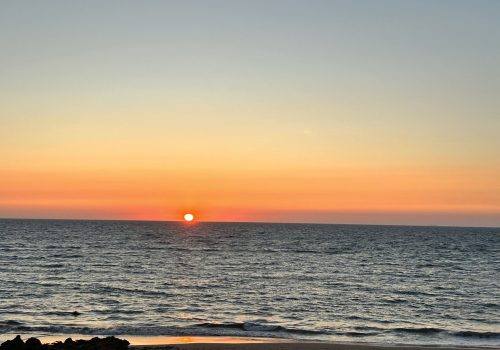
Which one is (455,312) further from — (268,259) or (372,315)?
(268,259)

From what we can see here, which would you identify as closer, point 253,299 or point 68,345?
point 68,345

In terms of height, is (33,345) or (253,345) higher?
(33,345)

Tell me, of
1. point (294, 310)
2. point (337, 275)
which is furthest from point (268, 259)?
point (294, 310)

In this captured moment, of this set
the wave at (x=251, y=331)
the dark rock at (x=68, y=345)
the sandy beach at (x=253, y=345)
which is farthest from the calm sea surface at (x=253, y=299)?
the dark rock at (x=68, y=345)

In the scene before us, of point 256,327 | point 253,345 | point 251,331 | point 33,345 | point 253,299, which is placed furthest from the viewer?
point 253,299

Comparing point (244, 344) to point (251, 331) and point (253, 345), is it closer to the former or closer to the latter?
point (253, 345)

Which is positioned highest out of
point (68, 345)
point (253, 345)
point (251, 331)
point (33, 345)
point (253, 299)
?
point (33, 345)

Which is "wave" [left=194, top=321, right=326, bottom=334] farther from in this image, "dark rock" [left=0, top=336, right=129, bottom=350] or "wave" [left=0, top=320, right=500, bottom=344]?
"dark rock" [left=0, top=336, right=129, bottom=350]

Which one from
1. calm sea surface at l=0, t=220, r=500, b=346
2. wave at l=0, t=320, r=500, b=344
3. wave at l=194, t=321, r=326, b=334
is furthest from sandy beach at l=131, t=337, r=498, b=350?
wave at l=194, t=321, r=326, b=334

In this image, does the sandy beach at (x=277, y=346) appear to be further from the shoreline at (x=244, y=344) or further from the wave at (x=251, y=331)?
the wave at (x=251, y=331)

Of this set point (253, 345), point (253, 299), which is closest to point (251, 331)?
point (253, 345)

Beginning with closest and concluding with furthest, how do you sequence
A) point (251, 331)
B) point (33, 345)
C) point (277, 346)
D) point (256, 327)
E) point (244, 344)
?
point (33, 345), point (277, 346), point (244, 344), point (251, 331), point (256, 327)

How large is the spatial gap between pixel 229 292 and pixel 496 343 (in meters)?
21.7

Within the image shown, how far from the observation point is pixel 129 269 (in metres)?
62.8
